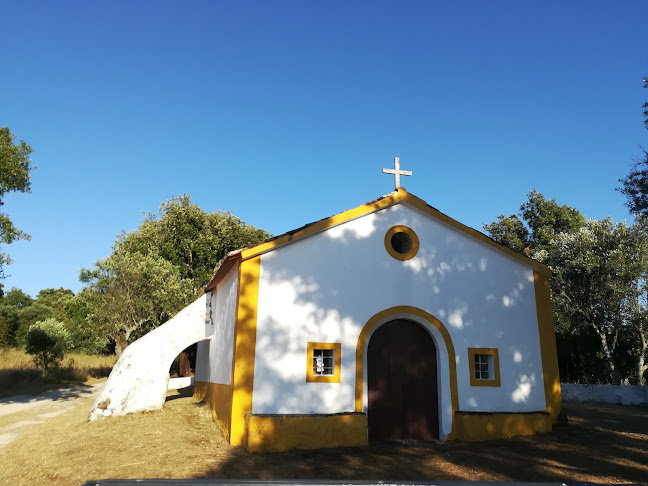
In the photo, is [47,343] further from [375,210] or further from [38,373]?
[375,210]

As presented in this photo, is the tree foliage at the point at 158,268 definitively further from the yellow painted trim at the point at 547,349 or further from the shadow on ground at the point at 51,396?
the yellow painted trim at the point at 547,349

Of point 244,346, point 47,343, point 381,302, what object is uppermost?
point 381,302

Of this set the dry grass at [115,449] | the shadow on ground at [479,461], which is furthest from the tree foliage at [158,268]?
the shadow on ground at [479,461]

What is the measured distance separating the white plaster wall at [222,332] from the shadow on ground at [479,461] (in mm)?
2552

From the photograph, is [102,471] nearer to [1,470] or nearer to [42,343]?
[1,470]

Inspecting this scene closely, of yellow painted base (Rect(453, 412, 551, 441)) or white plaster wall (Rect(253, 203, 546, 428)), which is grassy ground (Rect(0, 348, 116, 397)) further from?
yellow painted base (Rect(453, 412, 551, 441))

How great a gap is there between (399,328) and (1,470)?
8.58 meters

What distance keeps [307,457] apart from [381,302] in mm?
3900

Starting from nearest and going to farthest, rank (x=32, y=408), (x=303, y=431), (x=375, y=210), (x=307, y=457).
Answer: (x=307, y=457)
(x=303, y=431)
(x=375, y=210)
(x=32, y=408)

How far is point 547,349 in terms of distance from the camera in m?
12.0

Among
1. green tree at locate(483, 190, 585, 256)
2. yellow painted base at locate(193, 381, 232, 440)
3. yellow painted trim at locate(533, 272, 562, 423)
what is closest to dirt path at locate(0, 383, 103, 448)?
yellow painted base at locate(193, 381, 232, 440)

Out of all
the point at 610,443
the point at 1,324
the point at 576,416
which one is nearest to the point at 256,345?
the point at 610,443

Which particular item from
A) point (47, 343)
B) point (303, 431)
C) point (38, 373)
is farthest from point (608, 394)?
point (38, 373)

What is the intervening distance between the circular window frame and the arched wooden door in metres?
1.66
